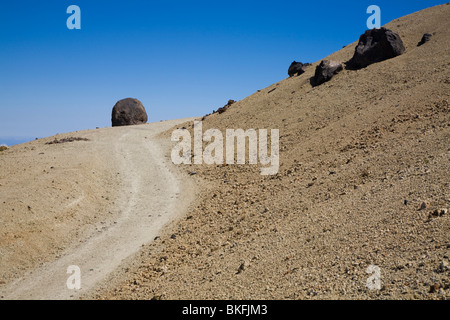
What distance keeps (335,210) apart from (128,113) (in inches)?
1447

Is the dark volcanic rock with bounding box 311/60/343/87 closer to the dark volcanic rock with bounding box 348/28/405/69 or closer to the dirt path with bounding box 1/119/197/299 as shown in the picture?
the dark volcanic rock with bounding box 348/28/405/69

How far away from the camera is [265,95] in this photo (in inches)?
1348

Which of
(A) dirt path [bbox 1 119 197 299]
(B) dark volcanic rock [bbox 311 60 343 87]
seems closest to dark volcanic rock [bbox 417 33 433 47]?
(B) dark volcanic rock [bbox 311 60 343 87]

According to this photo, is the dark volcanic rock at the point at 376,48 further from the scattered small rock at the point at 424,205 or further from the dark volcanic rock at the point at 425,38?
Answer: the scattered small rock at the point at 424,205

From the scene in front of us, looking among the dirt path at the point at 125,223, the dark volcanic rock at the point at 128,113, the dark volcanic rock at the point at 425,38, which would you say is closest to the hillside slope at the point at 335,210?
the dirt path at the point at 125,223

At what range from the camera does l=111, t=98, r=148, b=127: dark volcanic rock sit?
44.1 metres

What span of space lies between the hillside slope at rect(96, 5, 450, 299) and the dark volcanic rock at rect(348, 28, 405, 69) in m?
1.92

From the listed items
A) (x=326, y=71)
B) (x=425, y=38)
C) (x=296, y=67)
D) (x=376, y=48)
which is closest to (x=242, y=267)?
(x=326, y=71)

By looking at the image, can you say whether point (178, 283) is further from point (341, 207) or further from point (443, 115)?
point (443, 115)

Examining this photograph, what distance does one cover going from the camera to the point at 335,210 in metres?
12.3

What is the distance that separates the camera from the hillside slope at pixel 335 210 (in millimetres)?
8641

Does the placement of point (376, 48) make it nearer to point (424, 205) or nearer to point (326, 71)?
point (326, 71)
